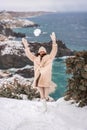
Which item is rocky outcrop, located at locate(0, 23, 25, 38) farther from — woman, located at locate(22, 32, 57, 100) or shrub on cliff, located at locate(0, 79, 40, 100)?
woman, located at locate(22, 32, 57, 100)

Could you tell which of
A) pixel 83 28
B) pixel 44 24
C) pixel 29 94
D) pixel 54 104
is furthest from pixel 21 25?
pixel 54 104

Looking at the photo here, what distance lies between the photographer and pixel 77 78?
786cm

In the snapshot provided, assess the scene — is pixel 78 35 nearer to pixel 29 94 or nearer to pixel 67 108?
pixel 29 94

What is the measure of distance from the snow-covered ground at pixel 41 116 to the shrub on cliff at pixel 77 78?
0.15m

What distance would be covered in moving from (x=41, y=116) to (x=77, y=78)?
3.34 feet

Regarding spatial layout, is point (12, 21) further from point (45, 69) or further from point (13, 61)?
point (45, 69)

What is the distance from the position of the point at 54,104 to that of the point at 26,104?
484 mm

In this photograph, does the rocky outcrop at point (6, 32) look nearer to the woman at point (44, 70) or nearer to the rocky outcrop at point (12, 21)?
the rocky outcrop at point (12, 21)

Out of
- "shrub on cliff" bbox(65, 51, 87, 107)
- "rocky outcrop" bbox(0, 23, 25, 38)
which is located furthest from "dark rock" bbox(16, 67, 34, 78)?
"shrub on cliff" bbox(65, 51, 87, 107)

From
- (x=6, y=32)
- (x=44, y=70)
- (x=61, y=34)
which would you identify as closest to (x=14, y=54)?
(x=61, y=34)

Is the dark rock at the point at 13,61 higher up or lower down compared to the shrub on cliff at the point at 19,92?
lower down

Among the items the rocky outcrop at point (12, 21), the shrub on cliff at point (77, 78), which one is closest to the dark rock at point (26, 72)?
the rocky outcrop at point (12, 21)

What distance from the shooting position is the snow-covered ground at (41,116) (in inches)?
272

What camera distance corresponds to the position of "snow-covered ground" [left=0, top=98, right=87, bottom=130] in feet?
22.7
